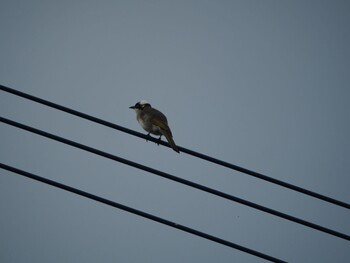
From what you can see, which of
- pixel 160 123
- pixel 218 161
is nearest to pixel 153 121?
pixel 160 123

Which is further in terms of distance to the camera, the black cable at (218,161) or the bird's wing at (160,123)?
the bird's wing at (160,123)

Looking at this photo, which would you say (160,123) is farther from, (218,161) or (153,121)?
(218,161)

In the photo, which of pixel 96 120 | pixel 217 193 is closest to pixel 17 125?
pixel 96 120

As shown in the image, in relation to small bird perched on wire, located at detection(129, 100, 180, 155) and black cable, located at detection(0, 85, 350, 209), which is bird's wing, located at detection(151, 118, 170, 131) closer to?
small bird perched on wire, located at detection(129, 100, 180, 155)

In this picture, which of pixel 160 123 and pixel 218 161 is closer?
pixel 218 161

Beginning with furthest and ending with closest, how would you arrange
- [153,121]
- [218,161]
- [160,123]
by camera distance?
[153,121] → [160,123] → [218,161]

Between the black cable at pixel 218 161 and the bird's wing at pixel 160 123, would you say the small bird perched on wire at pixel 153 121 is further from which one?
the black cable at pixel 218 161

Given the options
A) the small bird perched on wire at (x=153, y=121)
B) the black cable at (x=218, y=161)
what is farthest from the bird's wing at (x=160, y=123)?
the black cable at (x=218, y=161)

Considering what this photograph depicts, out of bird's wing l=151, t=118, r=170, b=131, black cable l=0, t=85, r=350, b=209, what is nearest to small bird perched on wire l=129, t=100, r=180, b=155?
bird's wing l=151, t=118, r=170, b=131

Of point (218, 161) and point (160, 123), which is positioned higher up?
point (160, 123)

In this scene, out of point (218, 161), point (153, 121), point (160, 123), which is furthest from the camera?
point (153, 121)

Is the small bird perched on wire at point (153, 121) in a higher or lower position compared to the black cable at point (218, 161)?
higher

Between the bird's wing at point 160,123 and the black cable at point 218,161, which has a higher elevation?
the bird's wing at point 160,123

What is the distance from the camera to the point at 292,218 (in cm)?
471
